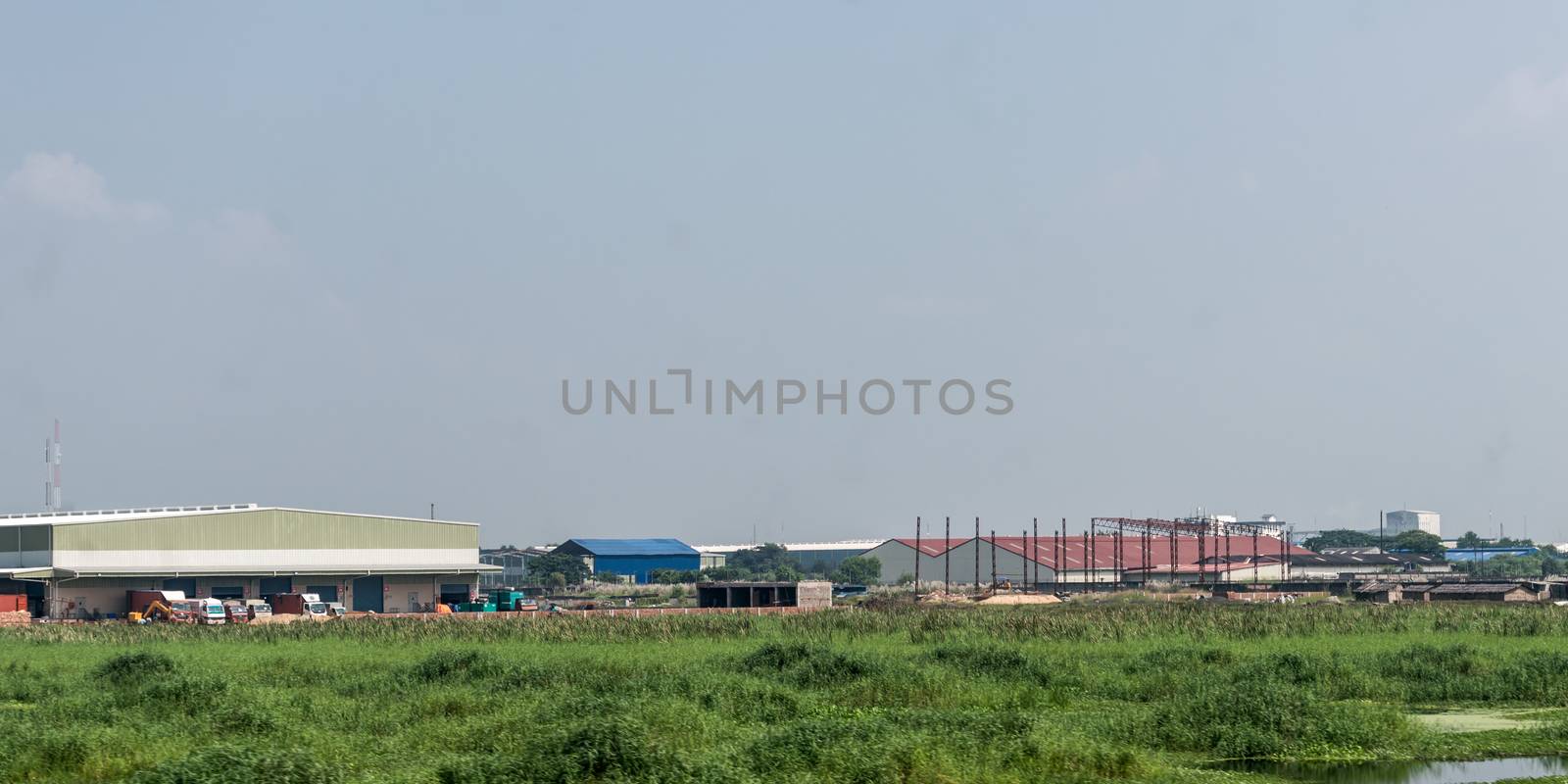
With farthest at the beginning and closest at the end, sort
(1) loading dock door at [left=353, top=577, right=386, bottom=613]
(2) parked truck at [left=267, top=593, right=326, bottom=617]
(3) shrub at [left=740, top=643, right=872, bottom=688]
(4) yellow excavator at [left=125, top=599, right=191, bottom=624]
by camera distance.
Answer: (1) loading dock door at [left=353, top=577, right=386, bottom=613]
(2) parked truck at [left=267, top=593, right=326, bottom=617]
(4) yellow excavator at [left=125, top=599, right=191, bottom=624]
(3) shrub at [left=740, top=643, right=872, bottom=688]

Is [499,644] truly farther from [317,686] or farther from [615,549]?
[615,549]

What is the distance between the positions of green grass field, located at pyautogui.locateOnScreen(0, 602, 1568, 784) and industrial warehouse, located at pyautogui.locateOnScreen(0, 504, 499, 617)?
94.9ft

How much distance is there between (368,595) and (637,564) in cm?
8496

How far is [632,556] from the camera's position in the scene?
169125mm

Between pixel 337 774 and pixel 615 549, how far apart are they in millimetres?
153822

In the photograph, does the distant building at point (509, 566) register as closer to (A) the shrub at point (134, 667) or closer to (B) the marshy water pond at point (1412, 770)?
(A) the shrub at point (134, 667)

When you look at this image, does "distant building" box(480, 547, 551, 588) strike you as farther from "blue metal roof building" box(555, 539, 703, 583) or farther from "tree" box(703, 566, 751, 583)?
"tree" box(703, 566, 751, 583)

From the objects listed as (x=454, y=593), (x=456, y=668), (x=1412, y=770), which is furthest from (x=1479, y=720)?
(x=454, y=593)

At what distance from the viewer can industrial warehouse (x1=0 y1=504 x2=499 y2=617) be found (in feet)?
241

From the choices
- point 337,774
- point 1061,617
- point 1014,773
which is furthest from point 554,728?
point 1061,617

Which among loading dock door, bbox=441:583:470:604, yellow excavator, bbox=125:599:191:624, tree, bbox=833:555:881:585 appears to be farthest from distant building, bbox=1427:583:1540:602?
tree, bbox=833:555:881:585

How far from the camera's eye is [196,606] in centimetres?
6925

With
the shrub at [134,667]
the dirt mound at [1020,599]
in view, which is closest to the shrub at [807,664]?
the shrub at [134,667]

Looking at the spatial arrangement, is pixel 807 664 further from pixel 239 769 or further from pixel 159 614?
pixel 159 614
